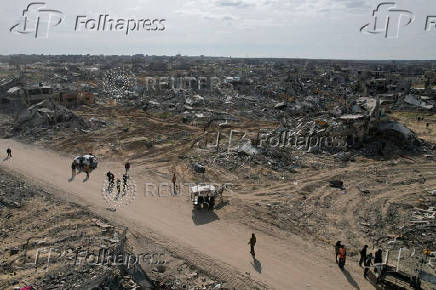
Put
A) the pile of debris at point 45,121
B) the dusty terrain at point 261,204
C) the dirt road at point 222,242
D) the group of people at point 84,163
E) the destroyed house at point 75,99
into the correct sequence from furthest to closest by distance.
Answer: the destroyed house at point 75,99
the pile of debris at point 45,121
the group of people at point 84,163
the dusty terrain at point 261,204
the dirt road at point 222,242

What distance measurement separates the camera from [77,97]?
118 ft

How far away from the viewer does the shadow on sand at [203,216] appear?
13.1 m

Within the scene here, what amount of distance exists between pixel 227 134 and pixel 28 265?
18397 mm

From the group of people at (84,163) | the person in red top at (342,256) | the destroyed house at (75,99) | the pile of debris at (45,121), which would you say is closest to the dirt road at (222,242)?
the person in red top at (342,256)

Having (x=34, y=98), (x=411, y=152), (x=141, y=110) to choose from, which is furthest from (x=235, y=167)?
(x=34, y=98)

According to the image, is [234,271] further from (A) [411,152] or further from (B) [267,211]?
(A) [411,152]

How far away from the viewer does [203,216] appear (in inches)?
533

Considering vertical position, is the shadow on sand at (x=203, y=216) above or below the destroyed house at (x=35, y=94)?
below

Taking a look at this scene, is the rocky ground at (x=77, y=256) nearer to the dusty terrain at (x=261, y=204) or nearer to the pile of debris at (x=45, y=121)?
the dusty terrain at (x=261, y=204)

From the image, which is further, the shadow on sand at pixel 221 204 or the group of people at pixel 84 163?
the group of people at pixel 84 163

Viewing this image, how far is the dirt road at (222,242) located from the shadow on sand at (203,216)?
41 mm

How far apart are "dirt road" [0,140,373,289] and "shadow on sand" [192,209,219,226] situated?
4cm

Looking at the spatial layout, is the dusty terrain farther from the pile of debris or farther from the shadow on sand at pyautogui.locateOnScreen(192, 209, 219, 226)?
the pile of debris

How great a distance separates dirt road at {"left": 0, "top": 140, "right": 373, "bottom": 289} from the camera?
32.6 ft
